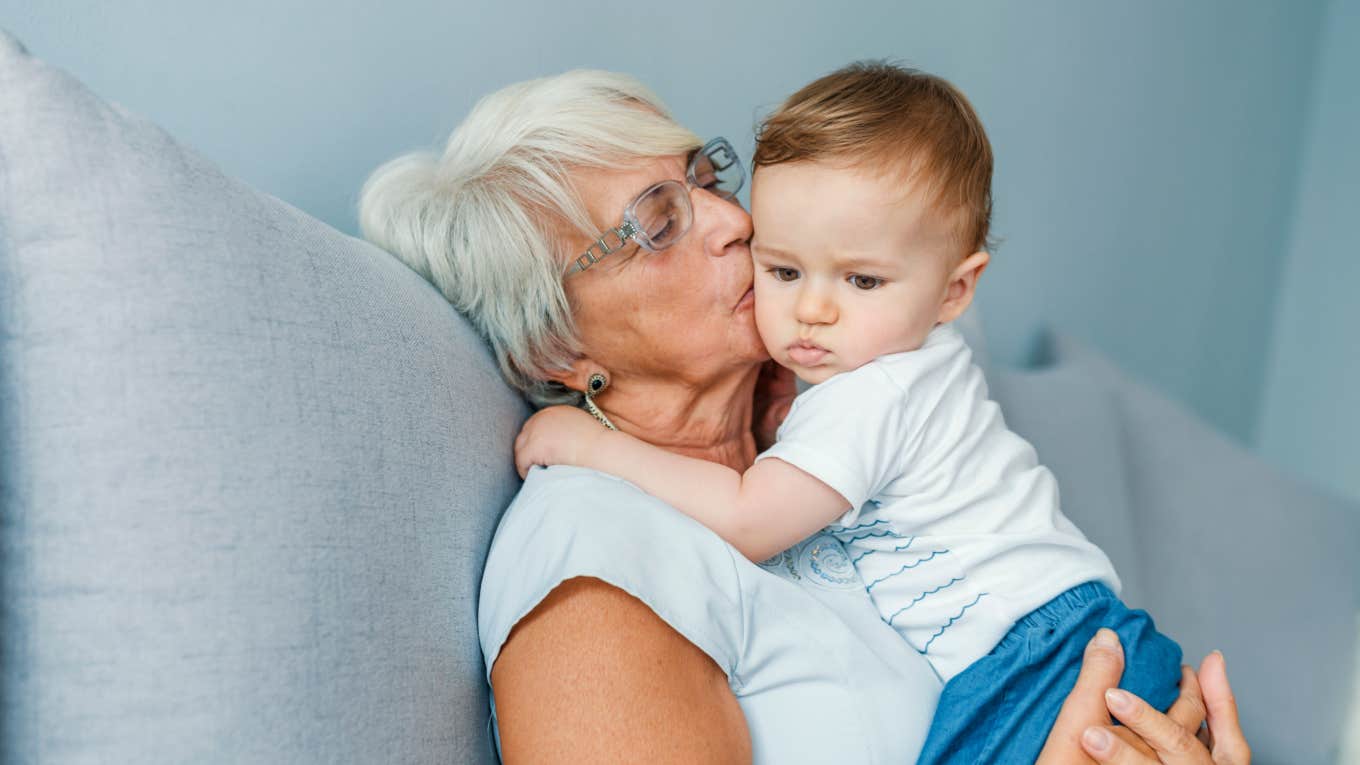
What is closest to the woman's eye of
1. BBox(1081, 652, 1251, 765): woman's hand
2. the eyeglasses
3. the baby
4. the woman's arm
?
the eyeglasses

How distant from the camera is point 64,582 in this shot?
70cm

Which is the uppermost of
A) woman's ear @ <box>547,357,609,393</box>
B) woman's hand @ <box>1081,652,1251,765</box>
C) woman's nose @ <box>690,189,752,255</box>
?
woman's nose @ <box>690,189,752,255</box>

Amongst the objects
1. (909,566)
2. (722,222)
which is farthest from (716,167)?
(909,566)

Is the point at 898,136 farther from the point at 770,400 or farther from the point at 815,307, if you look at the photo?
the point at 770,400

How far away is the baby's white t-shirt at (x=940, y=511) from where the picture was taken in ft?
3.77

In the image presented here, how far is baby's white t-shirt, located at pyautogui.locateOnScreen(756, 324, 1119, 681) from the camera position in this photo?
115cm

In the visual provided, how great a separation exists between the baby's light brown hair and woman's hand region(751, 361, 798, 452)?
47 cm

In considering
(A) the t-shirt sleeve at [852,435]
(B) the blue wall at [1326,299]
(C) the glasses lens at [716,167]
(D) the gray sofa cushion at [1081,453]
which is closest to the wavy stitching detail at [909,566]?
(A) the t-shirt sleeve at [852,435]

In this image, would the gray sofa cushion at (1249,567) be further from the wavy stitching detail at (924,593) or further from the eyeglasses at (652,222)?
the eyeglasses at (652,222)

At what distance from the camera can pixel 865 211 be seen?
1.12 m

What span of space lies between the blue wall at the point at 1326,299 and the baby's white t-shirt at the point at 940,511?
2.54 metres

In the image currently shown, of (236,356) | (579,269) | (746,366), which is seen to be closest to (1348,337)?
(746,366)

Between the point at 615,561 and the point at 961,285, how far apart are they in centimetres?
57

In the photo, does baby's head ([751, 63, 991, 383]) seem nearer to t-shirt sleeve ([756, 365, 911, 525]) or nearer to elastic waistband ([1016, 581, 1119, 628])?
t-shirt sleeve ([756, 365, 911, 525])
